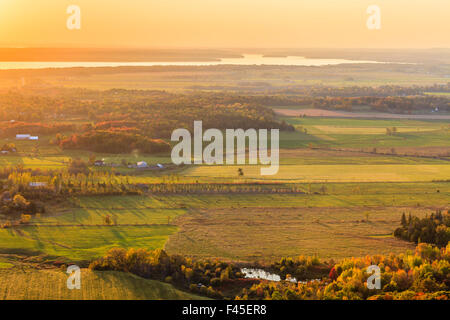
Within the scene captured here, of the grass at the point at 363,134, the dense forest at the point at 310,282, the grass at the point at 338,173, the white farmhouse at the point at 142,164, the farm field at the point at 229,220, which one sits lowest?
the dense forest at the point at 310,282

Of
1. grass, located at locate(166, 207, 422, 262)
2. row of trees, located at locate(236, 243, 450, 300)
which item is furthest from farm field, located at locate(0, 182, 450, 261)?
row of trees, located at locate(236, 243, 450, 300)

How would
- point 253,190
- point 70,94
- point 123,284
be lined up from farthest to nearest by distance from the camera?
point 70,94
point 253,190
point 123,284

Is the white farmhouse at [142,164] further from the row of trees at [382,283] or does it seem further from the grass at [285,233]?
the row of trees at [382,283]

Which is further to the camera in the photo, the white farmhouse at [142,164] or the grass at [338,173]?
the white farmhouse at [142,164]

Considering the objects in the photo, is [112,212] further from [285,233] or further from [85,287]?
[85,287]

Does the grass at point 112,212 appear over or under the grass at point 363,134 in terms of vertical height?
under

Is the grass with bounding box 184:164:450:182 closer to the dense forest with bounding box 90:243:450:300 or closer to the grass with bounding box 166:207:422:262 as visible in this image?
the grass with bounding box 166:207:422:262

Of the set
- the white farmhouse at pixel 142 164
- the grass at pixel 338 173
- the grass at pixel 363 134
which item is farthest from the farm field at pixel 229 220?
the grass at pixel 363 134
